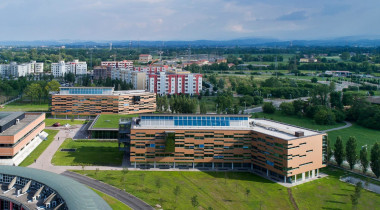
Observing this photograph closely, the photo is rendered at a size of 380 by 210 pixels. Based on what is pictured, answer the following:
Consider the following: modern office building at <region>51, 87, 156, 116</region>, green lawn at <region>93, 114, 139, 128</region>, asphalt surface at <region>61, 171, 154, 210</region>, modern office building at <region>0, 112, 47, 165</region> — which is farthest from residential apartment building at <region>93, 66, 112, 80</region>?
asphalt surface at <region>61, 171, 154, 210</region>

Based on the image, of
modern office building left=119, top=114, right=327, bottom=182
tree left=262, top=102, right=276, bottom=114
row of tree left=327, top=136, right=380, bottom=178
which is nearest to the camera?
row of tree left=327, top=136, right=380, bottom=178

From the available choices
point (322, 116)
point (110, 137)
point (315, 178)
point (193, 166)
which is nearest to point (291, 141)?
point (315, 178)

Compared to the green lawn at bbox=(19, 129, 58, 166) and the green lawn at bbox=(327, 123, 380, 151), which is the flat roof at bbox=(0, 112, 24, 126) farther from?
the green lawn at bbox=(327, 123, 380, 151)

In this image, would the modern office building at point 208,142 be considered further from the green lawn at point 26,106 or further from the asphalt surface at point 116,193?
the green lawn at point 26,106

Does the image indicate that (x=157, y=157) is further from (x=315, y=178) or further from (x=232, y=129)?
(x=315, y=178)

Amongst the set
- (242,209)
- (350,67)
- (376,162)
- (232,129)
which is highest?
(350,67)

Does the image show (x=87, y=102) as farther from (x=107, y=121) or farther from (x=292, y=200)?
(x=292, y=200)

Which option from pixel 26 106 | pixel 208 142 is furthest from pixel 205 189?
pixel 26 106
